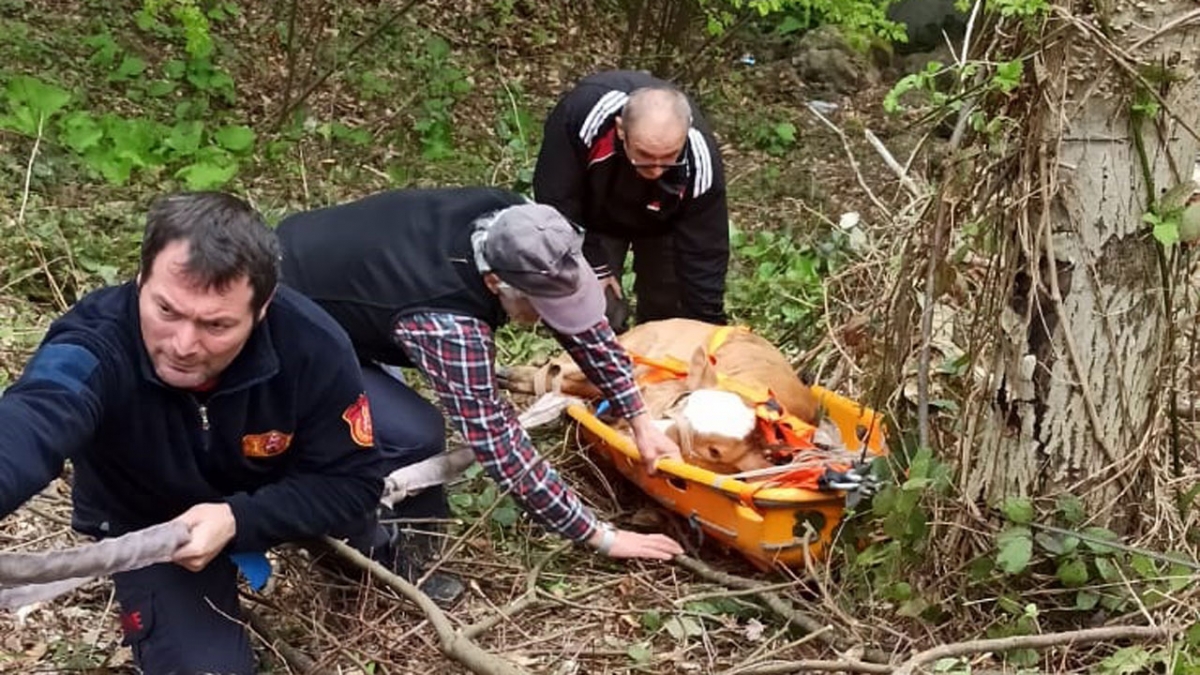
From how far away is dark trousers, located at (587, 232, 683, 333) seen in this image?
5.00 meters

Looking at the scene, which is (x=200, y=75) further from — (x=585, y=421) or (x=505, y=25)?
(x=585, y=421)

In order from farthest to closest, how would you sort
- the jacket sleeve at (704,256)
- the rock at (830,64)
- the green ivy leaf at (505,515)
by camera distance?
the rock at (830,64) < the jacket sleeve at (704,256) < the green ivy leaf at (505,515)

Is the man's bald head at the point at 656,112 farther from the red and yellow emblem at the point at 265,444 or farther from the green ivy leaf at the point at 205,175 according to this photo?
the green ivy leaf at the point at 205,175

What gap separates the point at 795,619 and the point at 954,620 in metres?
0.38

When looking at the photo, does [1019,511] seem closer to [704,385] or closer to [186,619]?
[704,385]

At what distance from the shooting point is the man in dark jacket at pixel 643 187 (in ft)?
14.2

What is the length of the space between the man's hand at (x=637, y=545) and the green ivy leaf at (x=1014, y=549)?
87 centimetres

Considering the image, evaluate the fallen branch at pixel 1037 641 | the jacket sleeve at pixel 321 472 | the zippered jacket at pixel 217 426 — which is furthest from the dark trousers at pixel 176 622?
the fallen branch at pixel 1037 641

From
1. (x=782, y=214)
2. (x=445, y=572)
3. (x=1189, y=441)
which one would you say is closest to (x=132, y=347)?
(x=445, y=572)

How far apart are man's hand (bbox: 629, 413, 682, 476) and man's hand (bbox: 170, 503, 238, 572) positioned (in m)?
1.23

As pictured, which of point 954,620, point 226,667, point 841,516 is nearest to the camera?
point 226,667

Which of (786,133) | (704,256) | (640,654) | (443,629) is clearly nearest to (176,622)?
(443,629)

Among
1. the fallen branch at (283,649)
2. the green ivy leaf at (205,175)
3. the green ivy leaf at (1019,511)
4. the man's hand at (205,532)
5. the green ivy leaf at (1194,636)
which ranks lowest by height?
the fallen branch at (283,649)

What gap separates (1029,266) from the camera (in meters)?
3.17
